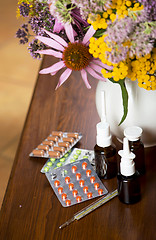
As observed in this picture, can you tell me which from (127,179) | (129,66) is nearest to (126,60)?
(129,66)

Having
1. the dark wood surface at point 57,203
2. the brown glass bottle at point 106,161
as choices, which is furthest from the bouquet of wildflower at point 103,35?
the dark wood surface at point 57,203

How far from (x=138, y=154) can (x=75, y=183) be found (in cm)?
17

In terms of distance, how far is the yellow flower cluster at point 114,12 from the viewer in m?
0.81

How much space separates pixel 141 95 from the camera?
1.06 meters

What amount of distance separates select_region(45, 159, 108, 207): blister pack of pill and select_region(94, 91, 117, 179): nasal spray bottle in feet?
0.09

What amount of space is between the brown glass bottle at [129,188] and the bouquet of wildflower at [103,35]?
14 centimetres

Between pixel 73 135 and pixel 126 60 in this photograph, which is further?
pixel 73 135

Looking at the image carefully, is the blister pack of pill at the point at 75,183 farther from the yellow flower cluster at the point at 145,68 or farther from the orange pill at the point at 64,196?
the yellow flower cluster at the point at 145,68

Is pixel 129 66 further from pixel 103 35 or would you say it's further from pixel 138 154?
pixel 138 154

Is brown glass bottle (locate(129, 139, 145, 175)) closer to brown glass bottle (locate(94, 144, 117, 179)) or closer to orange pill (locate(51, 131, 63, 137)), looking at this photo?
brown glass bottle (locate(94, 144, 117, 179))

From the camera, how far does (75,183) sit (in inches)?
42.3

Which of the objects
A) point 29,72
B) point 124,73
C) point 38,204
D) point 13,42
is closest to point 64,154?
point 38,204

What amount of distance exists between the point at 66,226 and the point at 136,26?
463mm

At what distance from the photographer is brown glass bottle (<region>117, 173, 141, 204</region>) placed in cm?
98
